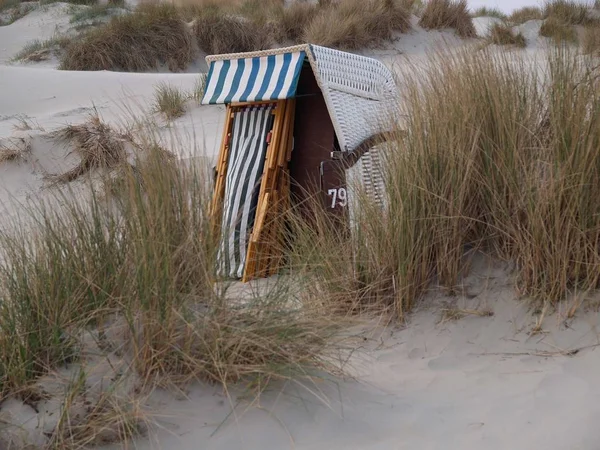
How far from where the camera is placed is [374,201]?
141 inches

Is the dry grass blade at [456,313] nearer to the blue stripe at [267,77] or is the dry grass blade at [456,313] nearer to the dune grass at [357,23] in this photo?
the blue stripe at [267,77]

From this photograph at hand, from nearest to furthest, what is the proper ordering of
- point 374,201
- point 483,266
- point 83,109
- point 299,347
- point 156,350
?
1. point 156,350
2. point 299,347
3. point 483,266
4. point 374,201
5. point 83,109

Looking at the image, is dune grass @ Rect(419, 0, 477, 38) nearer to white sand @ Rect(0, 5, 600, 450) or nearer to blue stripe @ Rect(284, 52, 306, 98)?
blue stripe @ Rect(284, 52, 306, 98)

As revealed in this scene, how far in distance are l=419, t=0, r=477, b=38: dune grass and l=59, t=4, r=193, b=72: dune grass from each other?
4406 millimetres

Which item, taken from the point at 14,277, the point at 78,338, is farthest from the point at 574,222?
the point at 14,277

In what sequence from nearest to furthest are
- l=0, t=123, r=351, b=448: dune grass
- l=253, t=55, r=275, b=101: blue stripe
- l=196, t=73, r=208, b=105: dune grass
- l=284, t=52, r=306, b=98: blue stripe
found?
l=0, t=123, r=351, b=448: dune grass, l=284, t=52, r=306, b=98: blue stripe, l=253, t=55, r=275, b=101: blue stripe, l=196, t=73, r=208, b=105: dune grass

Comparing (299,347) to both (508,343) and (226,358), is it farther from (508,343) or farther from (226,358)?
(508,343)

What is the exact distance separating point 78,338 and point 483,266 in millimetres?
1769

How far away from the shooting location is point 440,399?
2668 mm

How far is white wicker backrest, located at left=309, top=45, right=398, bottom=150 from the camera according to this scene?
16.3 ft

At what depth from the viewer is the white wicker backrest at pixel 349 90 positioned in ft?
16.3

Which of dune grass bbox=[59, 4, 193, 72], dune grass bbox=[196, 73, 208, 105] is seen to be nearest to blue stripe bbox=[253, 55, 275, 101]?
dune grass bbox=[196, 73, 208, 105]

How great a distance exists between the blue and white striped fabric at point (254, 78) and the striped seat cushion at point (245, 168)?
0.21 metres

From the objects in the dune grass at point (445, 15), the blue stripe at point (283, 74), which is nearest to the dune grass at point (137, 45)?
the dune grass at point (445, 15)
